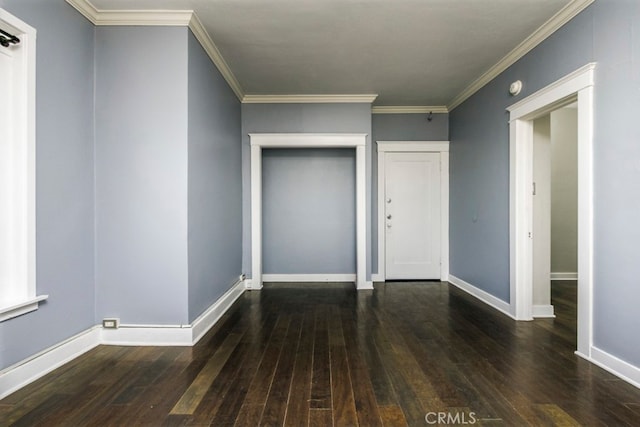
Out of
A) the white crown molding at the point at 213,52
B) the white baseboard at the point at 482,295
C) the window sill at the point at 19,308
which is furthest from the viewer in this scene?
the white baseboard at the point at 482,295

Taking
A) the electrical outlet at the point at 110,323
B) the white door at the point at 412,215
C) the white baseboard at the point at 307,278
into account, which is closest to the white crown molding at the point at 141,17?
the electrical outlet at the point at 110,323

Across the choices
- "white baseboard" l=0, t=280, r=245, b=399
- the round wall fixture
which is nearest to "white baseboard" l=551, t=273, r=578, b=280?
the round wall fixture

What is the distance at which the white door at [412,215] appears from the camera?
4.84 m

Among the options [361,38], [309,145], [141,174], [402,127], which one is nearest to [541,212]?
[402,127]

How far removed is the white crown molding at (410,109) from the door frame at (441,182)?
480 millimetres

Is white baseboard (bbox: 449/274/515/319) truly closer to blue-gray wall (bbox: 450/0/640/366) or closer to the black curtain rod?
blue-gray wall (bbox: 450/0/640/366)

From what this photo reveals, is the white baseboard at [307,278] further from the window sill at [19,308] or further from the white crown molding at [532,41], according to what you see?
the white crown molding at [532,41]

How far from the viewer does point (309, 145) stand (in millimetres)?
4344

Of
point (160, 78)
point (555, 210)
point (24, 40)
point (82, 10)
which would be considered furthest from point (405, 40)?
point (555, 210)

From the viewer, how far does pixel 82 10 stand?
2332 millimetres

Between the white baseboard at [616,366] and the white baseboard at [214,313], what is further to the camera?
the white baseboard at [214,313]

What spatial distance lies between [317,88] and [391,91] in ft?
3.31

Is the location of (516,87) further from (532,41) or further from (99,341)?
(99,341)

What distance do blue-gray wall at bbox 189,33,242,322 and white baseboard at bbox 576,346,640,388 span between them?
3.08m
